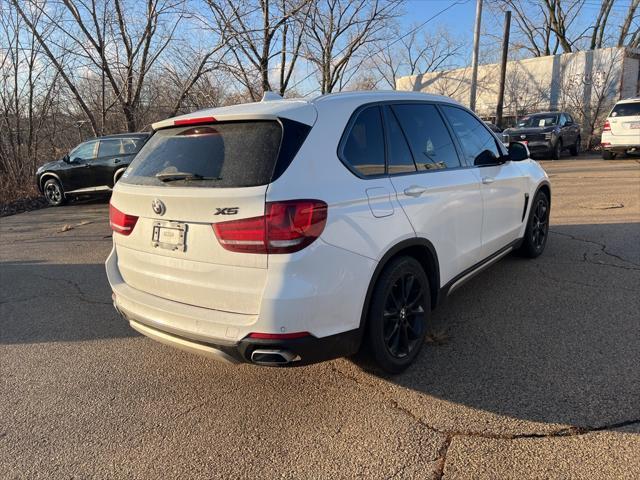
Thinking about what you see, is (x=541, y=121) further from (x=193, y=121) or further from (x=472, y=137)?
(x=193, y=121)

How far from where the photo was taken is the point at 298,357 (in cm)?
255

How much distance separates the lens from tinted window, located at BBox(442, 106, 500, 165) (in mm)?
4041

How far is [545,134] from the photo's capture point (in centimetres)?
1803

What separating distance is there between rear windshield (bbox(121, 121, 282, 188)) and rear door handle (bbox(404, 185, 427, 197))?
3.22 feet

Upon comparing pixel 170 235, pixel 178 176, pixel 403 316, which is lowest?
pixel 403 316

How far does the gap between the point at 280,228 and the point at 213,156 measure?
28.0 inches

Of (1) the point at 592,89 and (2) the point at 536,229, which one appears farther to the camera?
(1) the point at 592,89

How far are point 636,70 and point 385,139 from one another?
25.4 metres

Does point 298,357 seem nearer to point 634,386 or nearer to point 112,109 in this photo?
point 634,386

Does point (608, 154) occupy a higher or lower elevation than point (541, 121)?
lower

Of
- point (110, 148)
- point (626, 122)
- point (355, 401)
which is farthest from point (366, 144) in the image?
point (626, 122)

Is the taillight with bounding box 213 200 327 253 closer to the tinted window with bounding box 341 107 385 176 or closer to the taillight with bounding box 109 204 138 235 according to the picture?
the tinted window with bounding box 341 107 385 176

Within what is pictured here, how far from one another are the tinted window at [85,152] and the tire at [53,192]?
0.80 metres

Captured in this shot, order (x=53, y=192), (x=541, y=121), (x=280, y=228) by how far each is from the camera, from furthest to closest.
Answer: (x=541, y=121) → (x=53, y=192) → (x=280, y=228)
